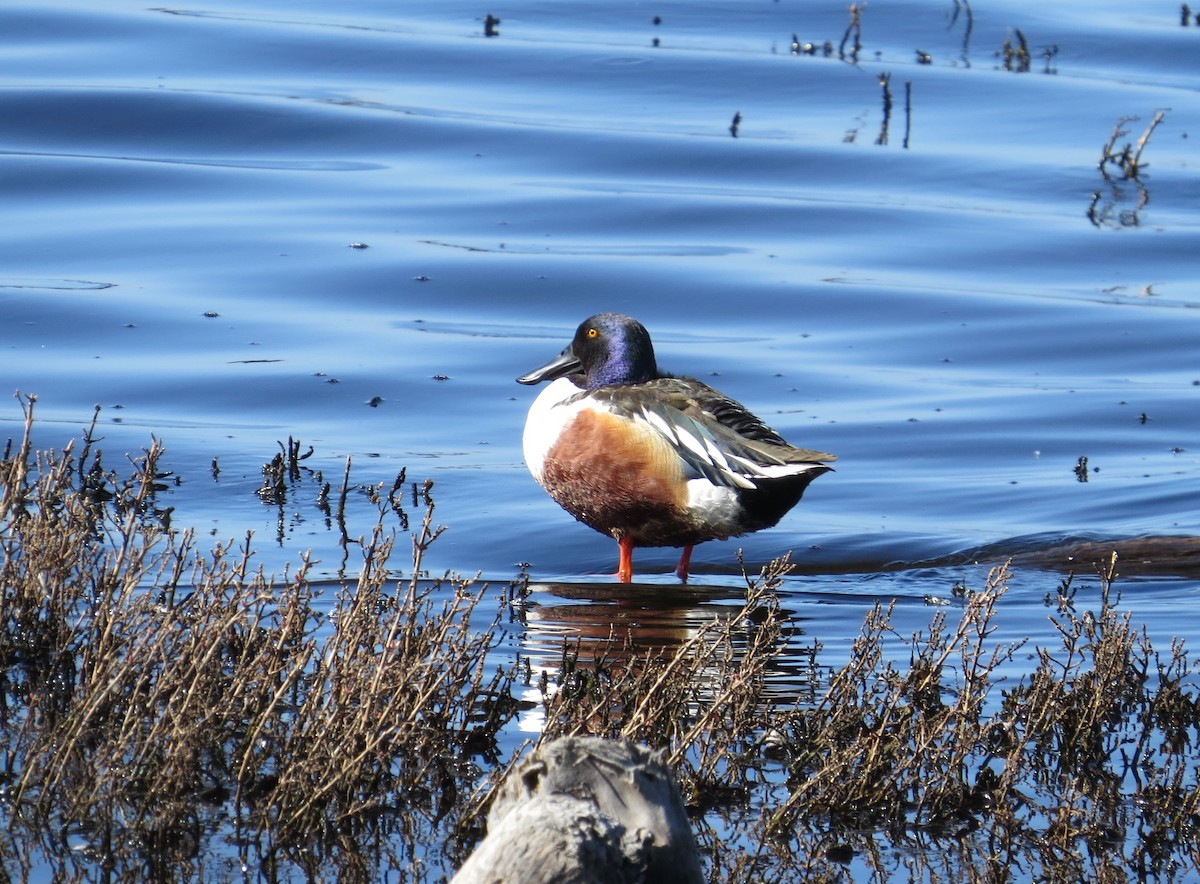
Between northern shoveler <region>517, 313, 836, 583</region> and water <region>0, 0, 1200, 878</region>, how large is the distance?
31cm

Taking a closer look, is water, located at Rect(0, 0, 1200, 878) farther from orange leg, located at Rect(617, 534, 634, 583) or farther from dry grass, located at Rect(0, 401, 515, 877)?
dry grass, located at Rect(0, 401, 515, 877)

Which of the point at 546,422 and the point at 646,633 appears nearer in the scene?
the point at 646,633

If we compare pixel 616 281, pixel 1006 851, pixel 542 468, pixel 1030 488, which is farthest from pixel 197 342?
pixel 1006 851

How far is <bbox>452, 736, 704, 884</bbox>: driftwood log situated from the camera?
3719 mm

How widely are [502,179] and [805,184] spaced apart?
285 centimetres

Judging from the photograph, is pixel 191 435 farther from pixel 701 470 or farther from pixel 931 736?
pixel 931 736

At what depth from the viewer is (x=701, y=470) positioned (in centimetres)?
851

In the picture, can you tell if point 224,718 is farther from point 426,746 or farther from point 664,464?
point 664,464

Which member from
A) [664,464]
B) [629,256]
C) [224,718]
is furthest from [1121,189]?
[224,718]

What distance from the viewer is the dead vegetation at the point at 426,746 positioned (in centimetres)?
462

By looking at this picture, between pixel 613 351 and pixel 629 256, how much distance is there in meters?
6.71

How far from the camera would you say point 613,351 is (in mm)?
9000

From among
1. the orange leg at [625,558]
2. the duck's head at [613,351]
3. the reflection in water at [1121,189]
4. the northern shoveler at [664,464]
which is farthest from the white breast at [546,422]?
the reflection in water at [1121,189]

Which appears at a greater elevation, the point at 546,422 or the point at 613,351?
the point at 613,351
